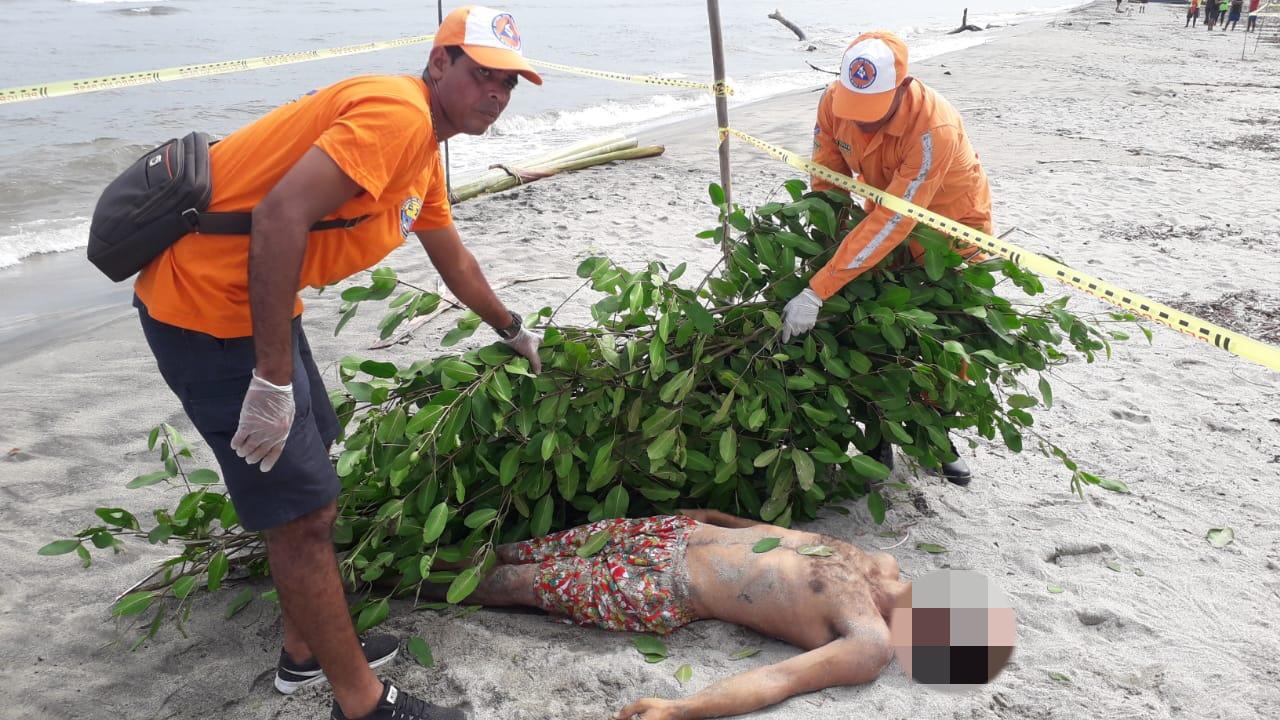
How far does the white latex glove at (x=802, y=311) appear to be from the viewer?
9.87ft

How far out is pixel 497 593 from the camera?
2770 millimetres

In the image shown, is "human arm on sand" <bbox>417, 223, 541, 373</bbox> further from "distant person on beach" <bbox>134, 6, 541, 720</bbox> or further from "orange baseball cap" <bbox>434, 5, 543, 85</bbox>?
"orange baseball cap" <bbox>434, 5, 543, 85</bbox>

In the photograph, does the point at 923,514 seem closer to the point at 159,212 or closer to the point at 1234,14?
the point at 159,212

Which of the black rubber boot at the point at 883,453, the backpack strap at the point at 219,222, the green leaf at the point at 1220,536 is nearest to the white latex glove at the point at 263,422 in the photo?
the backpack strap at the point at 219,222

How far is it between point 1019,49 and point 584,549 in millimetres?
19703

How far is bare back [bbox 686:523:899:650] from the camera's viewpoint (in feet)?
8.09

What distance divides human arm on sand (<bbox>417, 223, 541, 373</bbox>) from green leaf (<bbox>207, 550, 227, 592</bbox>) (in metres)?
1.04

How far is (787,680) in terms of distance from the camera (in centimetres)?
230

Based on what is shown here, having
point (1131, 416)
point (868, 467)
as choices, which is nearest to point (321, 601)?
point (868, 467)

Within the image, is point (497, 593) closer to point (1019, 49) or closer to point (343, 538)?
Result: point (343, 538)

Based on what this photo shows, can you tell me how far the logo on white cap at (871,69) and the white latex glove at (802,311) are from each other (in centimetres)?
→ 69

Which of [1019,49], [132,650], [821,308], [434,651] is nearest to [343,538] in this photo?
[434,651]

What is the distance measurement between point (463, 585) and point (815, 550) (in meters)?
1.01

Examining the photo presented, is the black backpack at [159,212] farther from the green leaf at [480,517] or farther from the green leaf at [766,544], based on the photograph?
the green leaf at [766,544]
